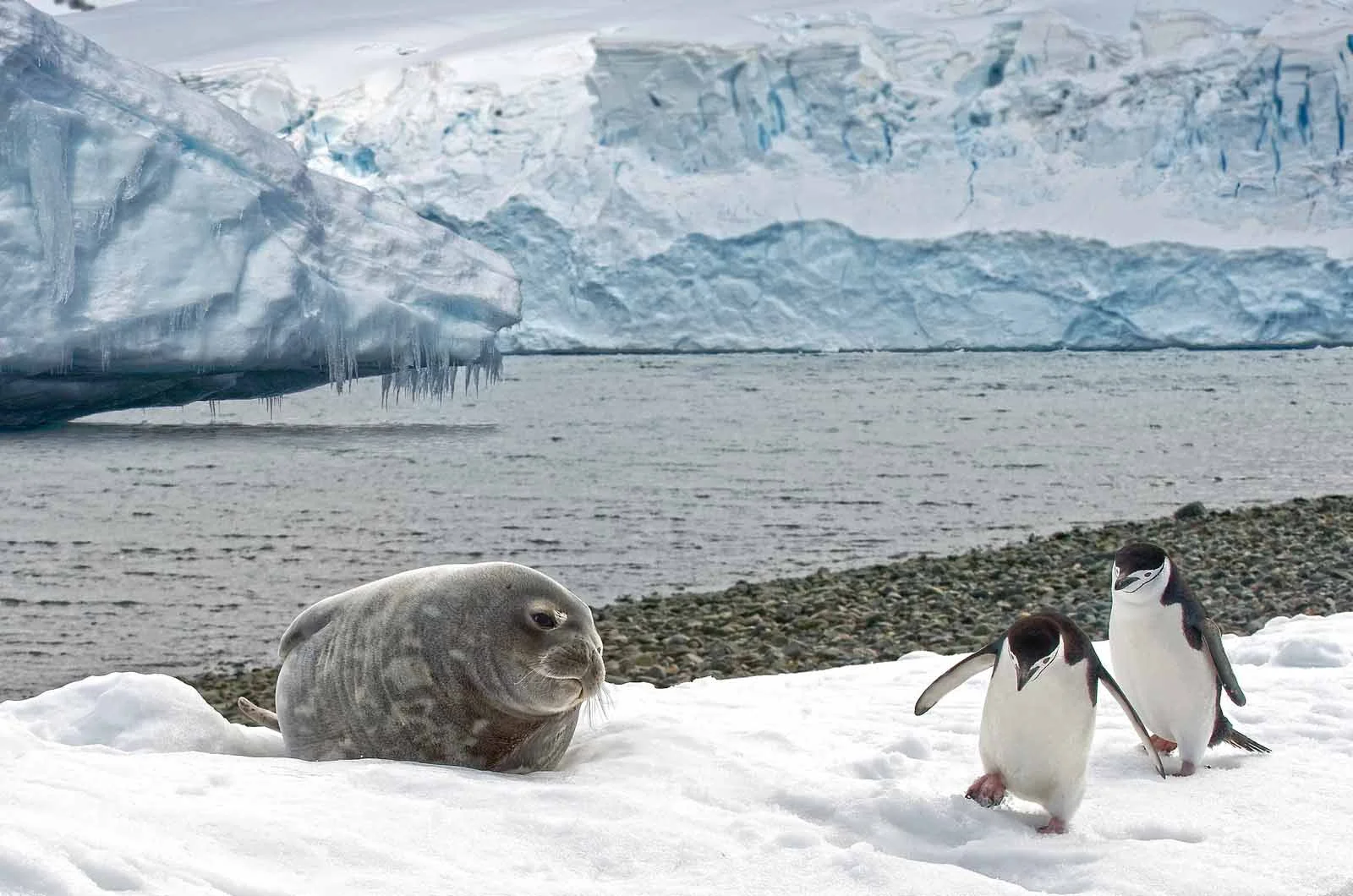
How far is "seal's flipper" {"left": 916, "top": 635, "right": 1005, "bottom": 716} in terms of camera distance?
2877 millimetres

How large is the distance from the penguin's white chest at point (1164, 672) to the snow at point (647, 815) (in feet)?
0.37

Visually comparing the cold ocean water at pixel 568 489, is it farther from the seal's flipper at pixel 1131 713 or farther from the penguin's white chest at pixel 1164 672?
the seal's flipper at pixel 1131 713

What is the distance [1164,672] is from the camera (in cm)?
315

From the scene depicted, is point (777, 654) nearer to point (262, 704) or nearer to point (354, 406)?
point (262, 704)

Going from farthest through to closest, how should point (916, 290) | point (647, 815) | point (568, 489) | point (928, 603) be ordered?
point (916, 290), point (568, 489), point (928, 603), point (647, 815)

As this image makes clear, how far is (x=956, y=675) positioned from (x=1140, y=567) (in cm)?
58

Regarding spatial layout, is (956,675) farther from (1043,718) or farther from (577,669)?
(577,669)

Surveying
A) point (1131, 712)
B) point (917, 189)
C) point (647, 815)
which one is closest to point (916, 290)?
point (917, 189)

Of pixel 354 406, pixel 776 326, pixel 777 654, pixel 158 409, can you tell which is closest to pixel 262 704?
pixel 777 654

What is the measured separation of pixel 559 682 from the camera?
9.71 feet

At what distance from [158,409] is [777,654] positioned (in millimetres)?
27143

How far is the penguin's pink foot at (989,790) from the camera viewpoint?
266 cm

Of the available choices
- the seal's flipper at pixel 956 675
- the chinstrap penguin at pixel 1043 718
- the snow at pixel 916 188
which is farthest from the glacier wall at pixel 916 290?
the chinstrap penguin at pixel 1043 718

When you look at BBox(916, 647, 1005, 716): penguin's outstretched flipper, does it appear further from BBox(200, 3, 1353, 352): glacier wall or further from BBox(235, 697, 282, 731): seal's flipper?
BBox(200, 3, 1353, 352): glacier wall
